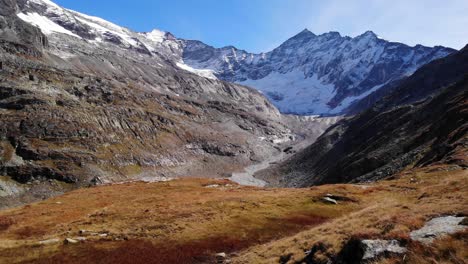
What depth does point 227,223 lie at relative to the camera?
169 ft

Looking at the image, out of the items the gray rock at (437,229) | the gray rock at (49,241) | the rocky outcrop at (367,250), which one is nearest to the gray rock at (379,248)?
the rocky outcrop at (367,250)

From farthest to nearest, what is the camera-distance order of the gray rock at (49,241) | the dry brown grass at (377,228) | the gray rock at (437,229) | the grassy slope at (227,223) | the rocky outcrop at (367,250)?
the gray rock at (49,241), the grassy slope at (227,223), the dry brown grass at (377,228), the gray rock at (437,229), the rocky outcrop at (367,250)

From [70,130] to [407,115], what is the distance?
6186 inches

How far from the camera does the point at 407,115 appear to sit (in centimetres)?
18250

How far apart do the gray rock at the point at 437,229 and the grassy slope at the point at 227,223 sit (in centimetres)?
69

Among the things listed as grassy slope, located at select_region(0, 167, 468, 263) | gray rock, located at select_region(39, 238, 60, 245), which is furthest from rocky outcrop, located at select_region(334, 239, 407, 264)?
gray rock, located at select_region(39, 238, 60, 245)

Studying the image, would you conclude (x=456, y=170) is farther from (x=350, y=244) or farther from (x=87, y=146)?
(x=87, y=146)

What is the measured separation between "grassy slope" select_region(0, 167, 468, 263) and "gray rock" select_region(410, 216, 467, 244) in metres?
0.69

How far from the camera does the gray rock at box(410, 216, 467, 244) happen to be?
74.4 ft

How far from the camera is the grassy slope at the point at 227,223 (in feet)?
104

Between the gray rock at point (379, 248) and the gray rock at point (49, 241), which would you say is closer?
the gray rock at point (379, 248)

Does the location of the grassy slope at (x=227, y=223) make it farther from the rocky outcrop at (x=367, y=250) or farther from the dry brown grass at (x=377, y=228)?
the rocky outcrop at (x=367, y=250)

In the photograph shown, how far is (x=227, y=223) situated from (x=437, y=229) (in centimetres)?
3124

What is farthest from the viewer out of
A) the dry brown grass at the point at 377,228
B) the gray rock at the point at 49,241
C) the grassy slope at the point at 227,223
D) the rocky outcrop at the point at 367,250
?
the gray rock at the point at 49,241
